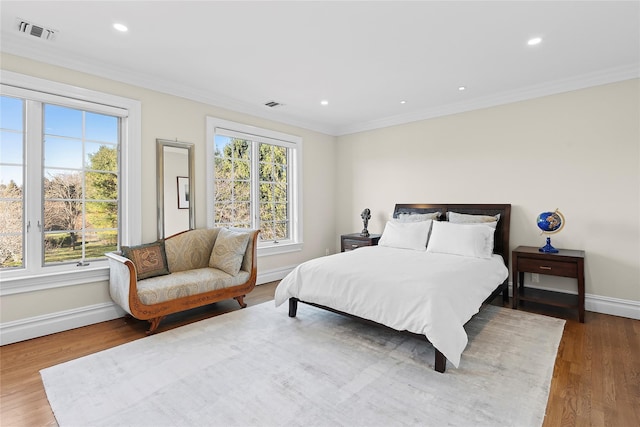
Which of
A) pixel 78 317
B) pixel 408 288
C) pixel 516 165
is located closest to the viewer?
pixel 408 288

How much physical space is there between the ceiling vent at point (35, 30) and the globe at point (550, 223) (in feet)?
16.6

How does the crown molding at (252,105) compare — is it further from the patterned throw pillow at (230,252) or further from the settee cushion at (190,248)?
the patterned throw pillow at (230,252)

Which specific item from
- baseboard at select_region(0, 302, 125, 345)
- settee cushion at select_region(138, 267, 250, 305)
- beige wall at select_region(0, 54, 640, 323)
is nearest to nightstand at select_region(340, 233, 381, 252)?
beige wall at select_region(0, 54, 640, 323)

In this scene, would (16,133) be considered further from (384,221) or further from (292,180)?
(384,221)

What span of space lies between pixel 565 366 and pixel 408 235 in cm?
207

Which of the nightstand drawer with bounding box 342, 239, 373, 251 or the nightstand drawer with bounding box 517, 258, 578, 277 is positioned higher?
the nightstand drawer with bounding box 342, 239, 373, 251

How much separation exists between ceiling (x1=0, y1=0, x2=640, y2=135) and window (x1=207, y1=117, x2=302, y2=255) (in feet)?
2.00

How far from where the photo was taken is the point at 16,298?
280cm

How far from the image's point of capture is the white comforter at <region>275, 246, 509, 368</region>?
2299 mm

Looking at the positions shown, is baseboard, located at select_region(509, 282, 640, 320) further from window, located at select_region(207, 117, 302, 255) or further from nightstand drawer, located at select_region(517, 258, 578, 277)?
window, located at select_region(207, 117, 302, 255)

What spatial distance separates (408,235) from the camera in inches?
162

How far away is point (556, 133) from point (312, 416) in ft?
13.4

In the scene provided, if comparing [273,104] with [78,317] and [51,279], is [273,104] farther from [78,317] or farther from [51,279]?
[78,317]

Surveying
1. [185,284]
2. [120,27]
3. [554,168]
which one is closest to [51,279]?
[185,284]
